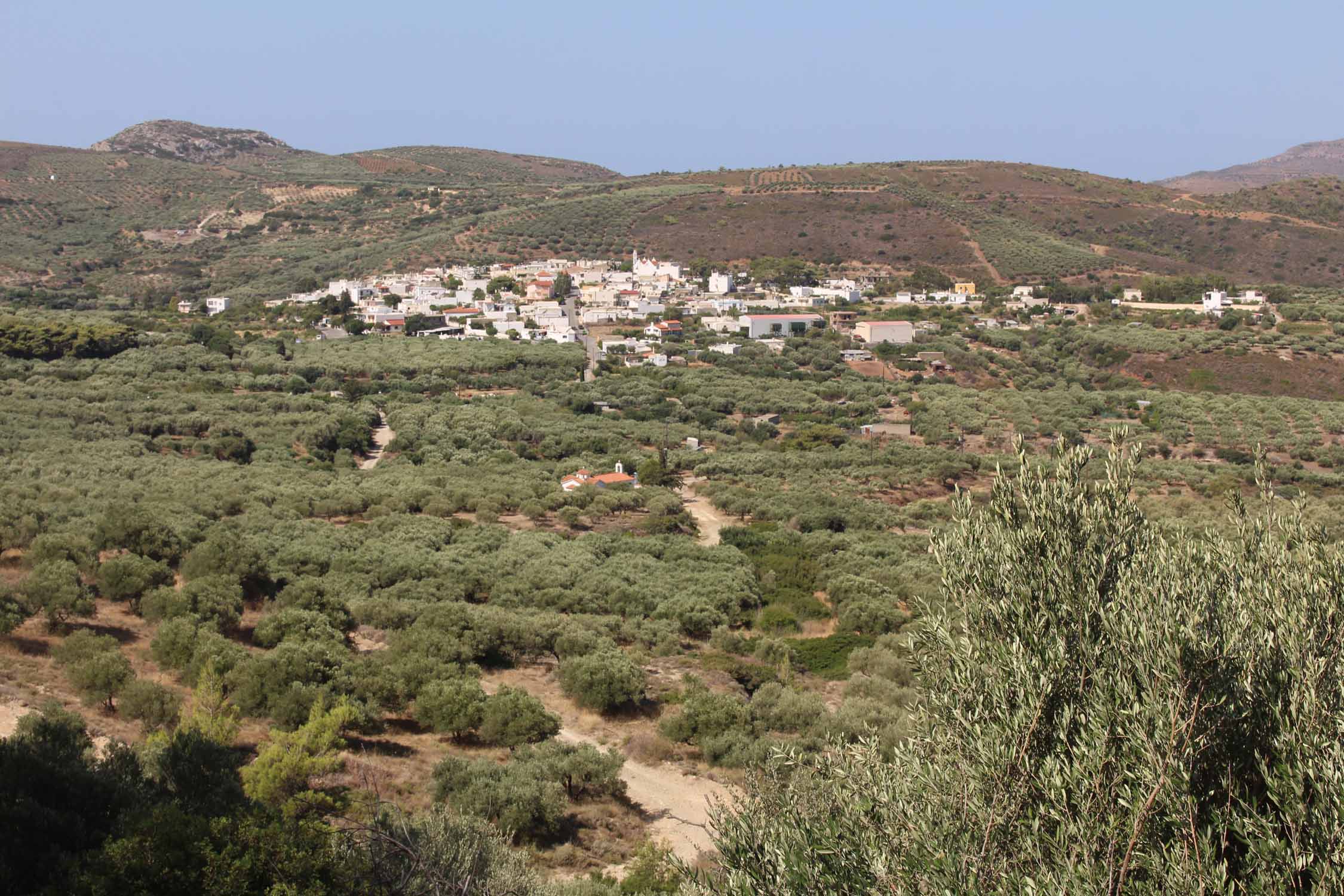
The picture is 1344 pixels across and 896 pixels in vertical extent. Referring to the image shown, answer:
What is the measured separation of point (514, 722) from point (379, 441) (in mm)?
23501

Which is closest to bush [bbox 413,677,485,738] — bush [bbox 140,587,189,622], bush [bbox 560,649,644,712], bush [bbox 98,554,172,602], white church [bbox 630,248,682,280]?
bush [bbox 560,649,644,712]

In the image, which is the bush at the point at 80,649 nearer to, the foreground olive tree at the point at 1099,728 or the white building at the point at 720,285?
the foreground olive tree at the point at 1099,728

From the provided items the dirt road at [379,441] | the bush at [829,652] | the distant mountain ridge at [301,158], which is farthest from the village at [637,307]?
the distant mountain ridge at [301,158]

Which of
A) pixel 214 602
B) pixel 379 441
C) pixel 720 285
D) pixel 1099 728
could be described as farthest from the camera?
pixel 720 285

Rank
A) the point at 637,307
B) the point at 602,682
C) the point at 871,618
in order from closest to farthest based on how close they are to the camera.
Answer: the point at 602,682, the point at 871,618, the point at 637,307

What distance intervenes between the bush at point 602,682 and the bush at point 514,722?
111cm

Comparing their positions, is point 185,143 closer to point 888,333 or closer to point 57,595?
point 888,333

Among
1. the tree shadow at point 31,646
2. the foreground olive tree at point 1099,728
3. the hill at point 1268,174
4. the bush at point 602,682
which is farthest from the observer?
the hill at point 1268,174

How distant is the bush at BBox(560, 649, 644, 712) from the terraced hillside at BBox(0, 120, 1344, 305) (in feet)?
190

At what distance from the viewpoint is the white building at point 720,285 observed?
6500cm

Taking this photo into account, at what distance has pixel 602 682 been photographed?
1190 centimetres

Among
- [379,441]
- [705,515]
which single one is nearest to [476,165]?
[379,441]

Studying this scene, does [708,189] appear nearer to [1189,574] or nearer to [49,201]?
[49,201]

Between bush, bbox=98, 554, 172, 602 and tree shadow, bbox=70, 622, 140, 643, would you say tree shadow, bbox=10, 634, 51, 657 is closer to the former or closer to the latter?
tree shadow, bbox=70, 622, 140, 643
